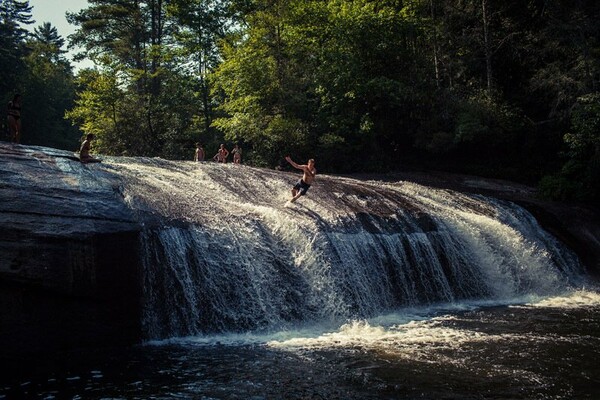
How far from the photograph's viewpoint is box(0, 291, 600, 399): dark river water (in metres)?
6.96

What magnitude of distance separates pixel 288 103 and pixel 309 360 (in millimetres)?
18208

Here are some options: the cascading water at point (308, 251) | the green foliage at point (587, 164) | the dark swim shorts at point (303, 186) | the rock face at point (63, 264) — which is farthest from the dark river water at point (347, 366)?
the green foliage at point (587, 164)

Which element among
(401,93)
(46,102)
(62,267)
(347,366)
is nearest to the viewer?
(347,366)

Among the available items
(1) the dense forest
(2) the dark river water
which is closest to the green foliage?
(1) the dense forest

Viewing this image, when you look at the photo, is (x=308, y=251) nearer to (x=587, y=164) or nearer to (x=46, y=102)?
(x=587, y=164)

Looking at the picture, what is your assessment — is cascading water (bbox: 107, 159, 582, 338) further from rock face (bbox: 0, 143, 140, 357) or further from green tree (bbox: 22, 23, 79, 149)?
green tree (bbox: 22, 23, 79, 149)

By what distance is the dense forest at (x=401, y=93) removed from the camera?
78.5 ft

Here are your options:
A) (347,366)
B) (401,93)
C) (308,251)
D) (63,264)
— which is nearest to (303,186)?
(308,251)

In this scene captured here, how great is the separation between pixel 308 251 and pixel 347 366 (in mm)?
4291

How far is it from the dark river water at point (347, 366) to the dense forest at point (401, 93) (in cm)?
1311

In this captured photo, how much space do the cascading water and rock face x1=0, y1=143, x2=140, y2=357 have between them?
21.4 inches

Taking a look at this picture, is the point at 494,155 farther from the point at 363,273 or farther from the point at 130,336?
the point at 130,336

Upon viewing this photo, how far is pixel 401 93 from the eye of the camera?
25438 millimetres

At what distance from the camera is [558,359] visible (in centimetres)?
826
